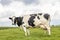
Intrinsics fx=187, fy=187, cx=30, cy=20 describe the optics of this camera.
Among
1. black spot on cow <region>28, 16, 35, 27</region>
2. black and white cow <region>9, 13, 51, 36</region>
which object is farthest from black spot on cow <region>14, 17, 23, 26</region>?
black spot on cow <region>28, 16, 35, 27</region>

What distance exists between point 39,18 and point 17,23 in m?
4.01

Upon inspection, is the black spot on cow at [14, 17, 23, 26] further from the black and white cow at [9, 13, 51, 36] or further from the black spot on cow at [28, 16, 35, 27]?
the black spot on cow at [28, 16, 35, 27]

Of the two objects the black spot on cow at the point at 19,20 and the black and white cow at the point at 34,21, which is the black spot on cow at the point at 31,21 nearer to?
the black and white cow at the point at 34,21

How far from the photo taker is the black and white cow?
77.2ft

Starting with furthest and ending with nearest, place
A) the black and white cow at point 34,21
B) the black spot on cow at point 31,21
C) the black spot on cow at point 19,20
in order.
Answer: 1. the black spot on cow at point 19,20
2. the black spot on cow at point 31,21
3. the black and white cow at point 34,21

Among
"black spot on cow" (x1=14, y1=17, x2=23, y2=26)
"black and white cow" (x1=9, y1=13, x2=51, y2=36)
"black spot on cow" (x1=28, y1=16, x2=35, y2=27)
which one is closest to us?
"black and white cow" (x1=9, y1=13, x2=51, y2=36)

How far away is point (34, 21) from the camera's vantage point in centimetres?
2434

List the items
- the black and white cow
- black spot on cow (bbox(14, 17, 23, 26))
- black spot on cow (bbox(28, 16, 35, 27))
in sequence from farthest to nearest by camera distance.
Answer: black spot on cow (bbox(14, 17, 23, 26)) < black spot on cow (bbox(28, 16, 35, 27)) < the black and white cow

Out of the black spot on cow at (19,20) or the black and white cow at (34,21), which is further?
the black spot on cow at (19,20)

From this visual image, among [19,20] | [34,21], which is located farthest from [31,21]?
[19,20]

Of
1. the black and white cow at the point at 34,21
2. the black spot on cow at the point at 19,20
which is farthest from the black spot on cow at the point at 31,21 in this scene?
the black spot on cow at the point at 19,20

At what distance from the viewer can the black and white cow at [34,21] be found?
77.2 feet

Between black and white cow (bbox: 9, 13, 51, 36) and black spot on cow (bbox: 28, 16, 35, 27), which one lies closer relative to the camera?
black and white cow (bbox: 9, 13, 51, 36)

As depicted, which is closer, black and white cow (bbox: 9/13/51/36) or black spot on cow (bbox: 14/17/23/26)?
black and white cow (bbox: 9/13/51/36)
